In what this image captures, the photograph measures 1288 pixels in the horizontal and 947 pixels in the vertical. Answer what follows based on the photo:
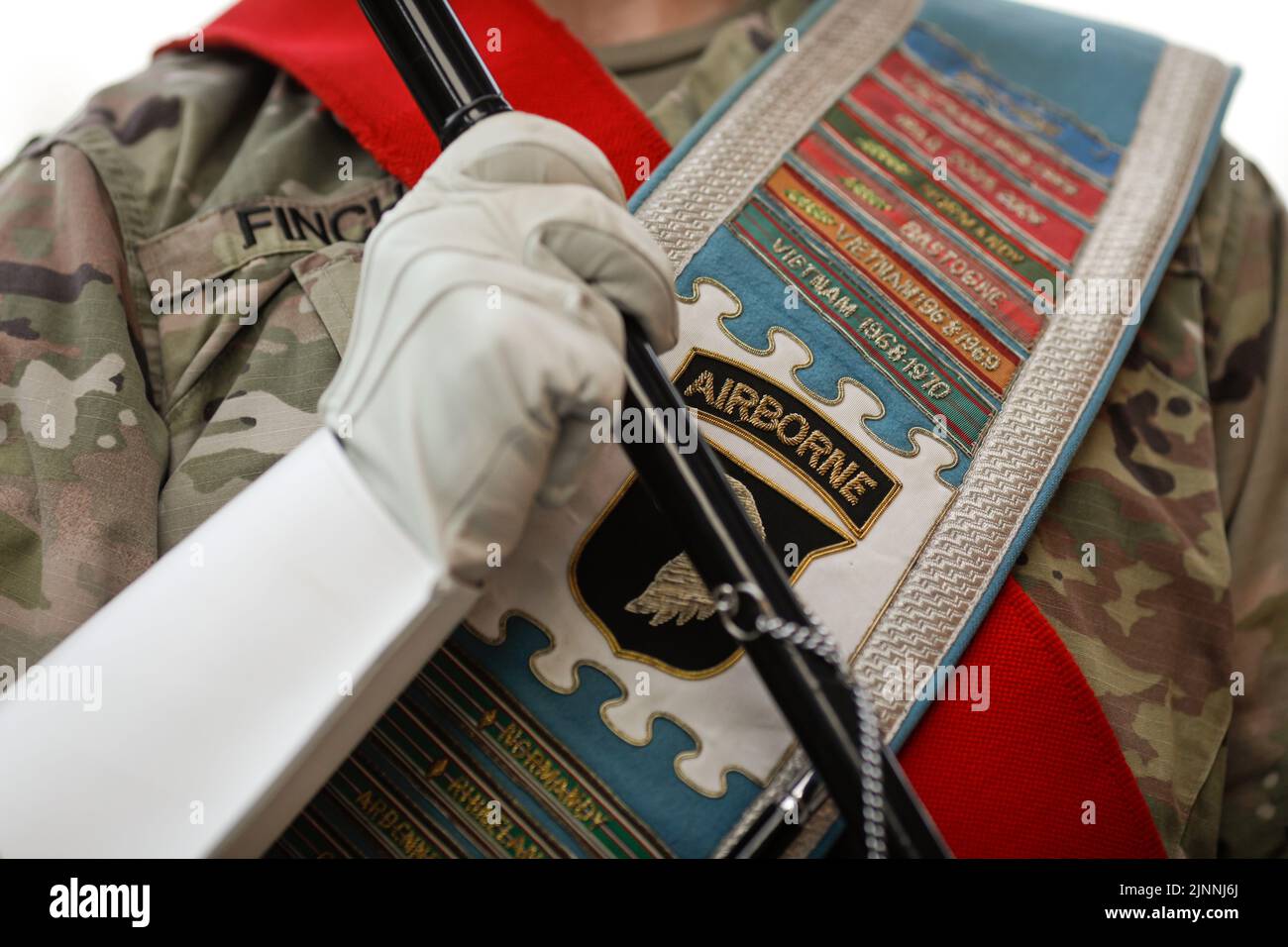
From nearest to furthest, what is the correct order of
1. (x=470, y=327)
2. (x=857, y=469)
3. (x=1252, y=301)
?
(x=470, y=327), (x=857, y=469), (x=1252, y=301)

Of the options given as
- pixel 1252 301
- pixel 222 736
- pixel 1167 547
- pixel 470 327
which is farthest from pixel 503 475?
pixel 1252 301

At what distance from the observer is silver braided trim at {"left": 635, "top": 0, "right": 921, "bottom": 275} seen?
0.62 meters

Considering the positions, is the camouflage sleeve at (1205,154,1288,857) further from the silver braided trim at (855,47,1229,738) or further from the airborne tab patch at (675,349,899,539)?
the airborne tab patch at (675,349,899,539)

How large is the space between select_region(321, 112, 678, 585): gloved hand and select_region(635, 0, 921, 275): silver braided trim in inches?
5.8

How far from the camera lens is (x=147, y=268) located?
0.63 metres

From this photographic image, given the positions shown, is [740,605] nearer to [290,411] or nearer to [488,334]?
[488,334]

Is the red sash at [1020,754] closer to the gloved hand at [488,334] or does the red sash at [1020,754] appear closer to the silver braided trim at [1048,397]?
the silver braided trim at [1048,397]

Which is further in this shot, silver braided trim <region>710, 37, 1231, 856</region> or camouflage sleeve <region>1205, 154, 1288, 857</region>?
camouflage sleeve <region>1205, 154, 1288, 857</region>

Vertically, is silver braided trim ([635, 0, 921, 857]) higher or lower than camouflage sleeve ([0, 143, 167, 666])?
higher

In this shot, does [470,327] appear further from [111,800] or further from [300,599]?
[111,800]

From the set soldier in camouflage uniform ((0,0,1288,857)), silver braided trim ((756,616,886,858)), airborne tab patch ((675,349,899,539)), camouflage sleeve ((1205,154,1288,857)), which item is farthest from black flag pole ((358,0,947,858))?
camouflage sleeve ((1205,154,1288,857))

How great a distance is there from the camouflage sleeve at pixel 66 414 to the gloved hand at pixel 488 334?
0.17 metres

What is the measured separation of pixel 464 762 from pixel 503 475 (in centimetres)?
17
